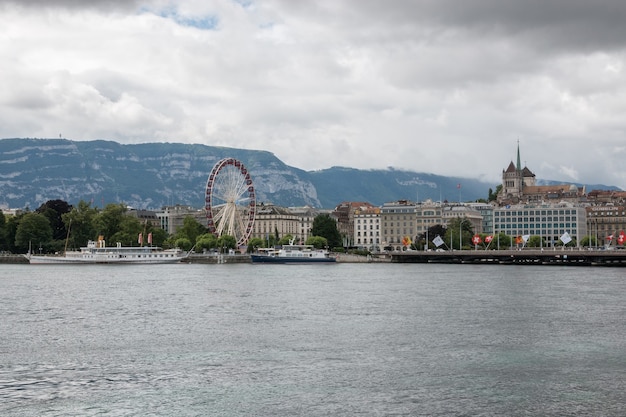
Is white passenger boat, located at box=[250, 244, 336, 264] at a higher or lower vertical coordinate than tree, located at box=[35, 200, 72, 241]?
lower

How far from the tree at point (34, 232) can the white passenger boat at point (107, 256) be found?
7934 millimetres

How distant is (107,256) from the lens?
154 metres

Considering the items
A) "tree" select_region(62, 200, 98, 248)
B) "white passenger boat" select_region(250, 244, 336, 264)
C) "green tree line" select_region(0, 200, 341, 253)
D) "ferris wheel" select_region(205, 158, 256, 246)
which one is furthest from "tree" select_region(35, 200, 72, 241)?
"white passenger boat" select_region(250, 244, 336, 264)

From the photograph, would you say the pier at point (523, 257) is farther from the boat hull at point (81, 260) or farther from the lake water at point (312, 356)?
the lake water at point (312, 356)

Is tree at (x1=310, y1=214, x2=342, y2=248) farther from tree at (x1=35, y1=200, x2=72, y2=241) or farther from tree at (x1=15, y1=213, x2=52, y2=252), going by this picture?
tree at (x1=15, y1=213, x2=52, y2=252)

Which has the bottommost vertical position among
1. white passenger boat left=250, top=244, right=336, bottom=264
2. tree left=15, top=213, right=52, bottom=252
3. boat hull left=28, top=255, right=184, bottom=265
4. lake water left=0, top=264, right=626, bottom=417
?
lake water left=0, top=264, right=626, bottom=417

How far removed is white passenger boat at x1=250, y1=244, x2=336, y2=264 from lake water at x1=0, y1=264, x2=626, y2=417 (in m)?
93.2

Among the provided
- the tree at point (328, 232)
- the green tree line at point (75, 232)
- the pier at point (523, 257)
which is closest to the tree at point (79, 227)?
the green tree line at point (75, 232)

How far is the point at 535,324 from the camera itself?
156 feet

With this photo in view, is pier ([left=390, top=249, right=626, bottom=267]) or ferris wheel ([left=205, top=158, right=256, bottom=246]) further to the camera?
ferris wheel ([left=205, top=158, right=256, bottom=246])

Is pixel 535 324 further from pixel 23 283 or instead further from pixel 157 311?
pixel 23 283

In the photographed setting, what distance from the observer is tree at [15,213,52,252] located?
164 meters

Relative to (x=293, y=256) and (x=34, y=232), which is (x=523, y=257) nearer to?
(x=293, y=256)

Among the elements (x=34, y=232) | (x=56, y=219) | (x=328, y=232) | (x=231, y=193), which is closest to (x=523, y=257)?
(x=328, y=232)
